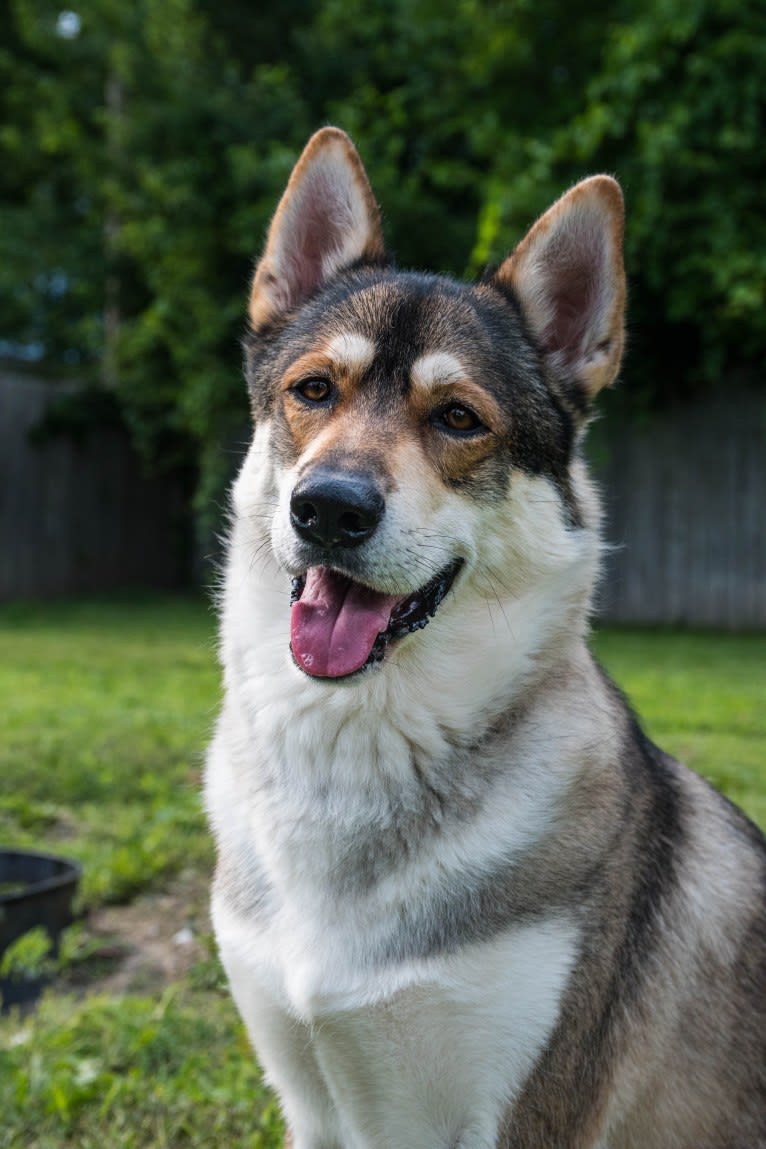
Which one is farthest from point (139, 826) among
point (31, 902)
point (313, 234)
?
point (313, 234)

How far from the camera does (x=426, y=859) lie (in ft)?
7.62

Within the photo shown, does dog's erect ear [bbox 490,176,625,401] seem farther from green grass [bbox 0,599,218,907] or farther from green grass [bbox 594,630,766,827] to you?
green grass [bbox 594,630,766,827]

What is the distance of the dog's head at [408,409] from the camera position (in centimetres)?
237

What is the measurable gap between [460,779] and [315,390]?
0.94m

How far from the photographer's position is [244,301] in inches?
535

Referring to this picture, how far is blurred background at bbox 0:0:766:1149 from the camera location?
7.48 m

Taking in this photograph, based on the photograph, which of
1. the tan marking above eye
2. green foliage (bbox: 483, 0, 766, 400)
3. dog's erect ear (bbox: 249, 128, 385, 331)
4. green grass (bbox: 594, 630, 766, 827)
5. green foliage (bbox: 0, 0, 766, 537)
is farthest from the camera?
green foliage (bbox: 0, 0, 766, 537)

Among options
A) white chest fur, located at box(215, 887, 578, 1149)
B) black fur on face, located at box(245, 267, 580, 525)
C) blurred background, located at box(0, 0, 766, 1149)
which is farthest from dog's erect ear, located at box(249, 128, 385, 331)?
blurred background, located at box(0, 0, 766, 1149)

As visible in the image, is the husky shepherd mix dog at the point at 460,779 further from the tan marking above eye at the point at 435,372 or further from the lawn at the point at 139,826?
the lawn at the point at 139,826

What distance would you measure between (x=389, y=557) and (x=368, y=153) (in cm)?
1189

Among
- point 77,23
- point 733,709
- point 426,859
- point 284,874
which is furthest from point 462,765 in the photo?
point 77,23

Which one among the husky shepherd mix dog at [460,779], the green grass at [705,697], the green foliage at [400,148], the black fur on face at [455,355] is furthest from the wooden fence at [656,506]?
the husky shepherd mix dog at [460,779]

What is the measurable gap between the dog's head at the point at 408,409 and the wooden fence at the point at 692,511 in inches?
397

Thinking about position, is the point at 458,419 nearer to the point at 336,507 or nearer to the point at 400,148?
the point at 336,507
